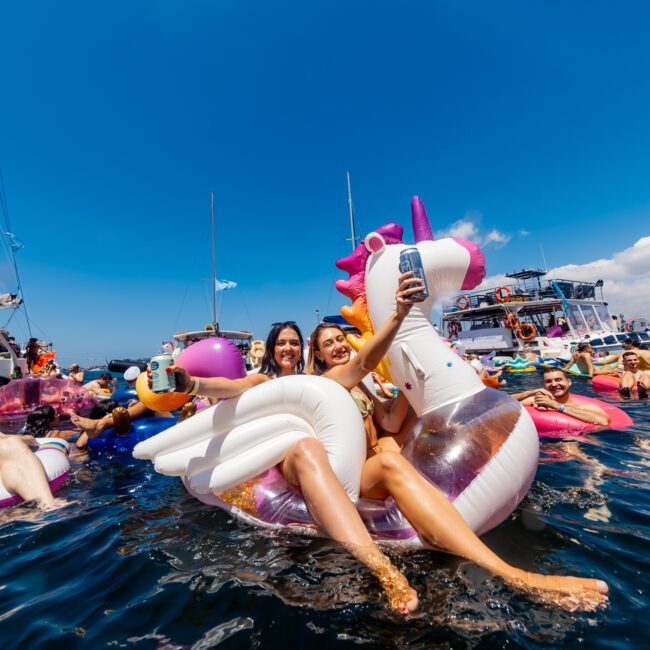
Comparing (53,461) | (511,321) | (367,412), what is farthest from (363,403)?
(511,321)

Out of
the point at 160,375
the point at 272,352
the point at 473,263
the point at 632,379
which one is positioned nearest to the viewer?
the point at 160,375

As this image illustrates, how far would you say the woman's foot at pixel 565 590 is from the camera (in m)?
1.50

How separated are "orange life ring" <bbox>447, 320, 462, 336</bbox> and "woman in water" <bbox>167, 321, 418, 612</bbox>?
23028mm

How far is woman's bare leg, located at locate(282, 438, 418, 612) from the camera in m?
1.56

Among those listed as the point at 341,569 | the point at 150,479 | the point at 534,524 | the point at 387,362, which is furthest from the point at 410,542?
the point at 150,479

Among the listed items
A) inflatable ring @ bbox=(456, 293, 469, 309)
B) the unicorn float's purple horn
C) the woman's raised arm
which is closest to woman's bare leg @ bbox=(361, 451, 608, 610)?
the woman's raised arm

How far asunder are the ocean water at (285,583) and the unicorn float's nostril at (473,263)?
5.74 ft

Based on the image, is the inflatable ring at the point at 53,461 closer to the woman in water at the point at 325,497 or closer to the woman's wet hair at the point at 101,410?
the woman's wet hair at the point at 101,410

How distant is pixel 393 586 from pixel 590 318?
23938mm

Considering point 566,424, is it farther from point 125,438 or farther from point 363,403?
point 125,438

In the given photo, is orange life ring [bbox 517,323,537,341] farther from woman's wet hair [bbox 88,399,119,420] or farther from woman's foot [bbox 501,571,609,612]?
woman's foot [bbox 501,571,609,612]

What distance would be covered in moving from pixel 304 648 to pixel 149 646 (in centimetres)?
65

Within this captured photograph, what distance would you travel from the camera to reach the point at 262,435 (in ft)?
7.86

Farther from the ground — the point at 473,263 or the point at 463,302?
the point at 463,302
